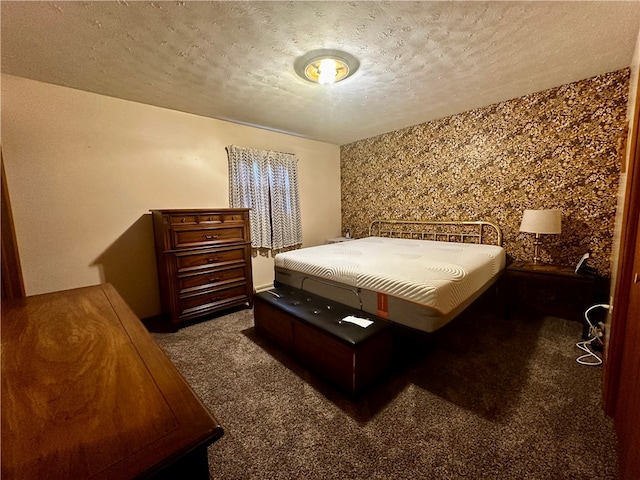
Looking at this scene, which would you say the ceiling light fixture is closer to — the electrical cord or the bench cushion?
the bench cushion

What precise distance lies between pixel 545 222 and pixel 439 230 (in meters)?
1.30

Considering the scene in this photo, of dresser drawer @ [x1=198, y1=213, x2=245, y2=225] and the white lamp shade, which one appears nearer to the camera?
the white lamp shade

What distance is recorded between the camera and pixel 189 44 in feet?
6.26

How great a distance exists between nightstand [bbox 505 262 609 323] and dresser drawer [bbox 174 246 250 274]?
3.11 m

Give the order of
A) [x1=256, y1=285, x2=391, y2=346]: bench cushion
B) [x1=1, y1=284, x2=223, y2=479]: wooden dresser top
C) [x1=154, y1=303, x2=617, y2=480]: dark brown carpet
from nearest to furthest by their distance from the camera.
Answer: [x1=1, y1=284, x2=223, y2=479]: wooden dresser top, [x1=154, y1=303, x2=617, y2=480]: dark brown carpet, [x1=256, y1=285, x2=391, y2=346]: bench cushion

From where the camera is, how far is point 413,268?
2.13 m

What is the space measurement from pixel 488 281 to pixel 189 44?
3355 millimetres

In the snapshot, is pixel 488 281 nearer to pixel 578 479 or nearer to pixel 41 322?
pixel 578 479

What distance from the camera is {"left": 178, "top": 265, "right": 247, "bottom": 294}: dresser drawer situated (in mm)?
2778

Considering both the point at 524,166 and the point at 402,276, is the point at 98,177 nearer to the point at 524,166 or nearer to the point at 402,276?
the point at 402,276

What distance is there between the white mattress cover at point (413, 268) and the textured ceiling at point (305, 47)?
1735 mm

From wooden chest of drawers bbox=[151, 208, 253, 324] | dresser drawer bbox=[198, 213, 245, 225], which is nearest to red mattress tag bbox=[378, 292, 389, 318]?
wooden chest of drawers bbox=[151, 208, 253, 324]

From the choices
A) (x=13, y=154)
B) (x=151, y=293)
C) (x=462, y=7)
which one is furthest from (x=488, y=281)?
(x=13, y=154)

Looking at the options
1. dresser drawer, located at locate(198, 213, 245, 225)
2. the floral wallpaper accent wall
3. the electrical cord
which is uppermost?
the floral wallpaper accent wall
